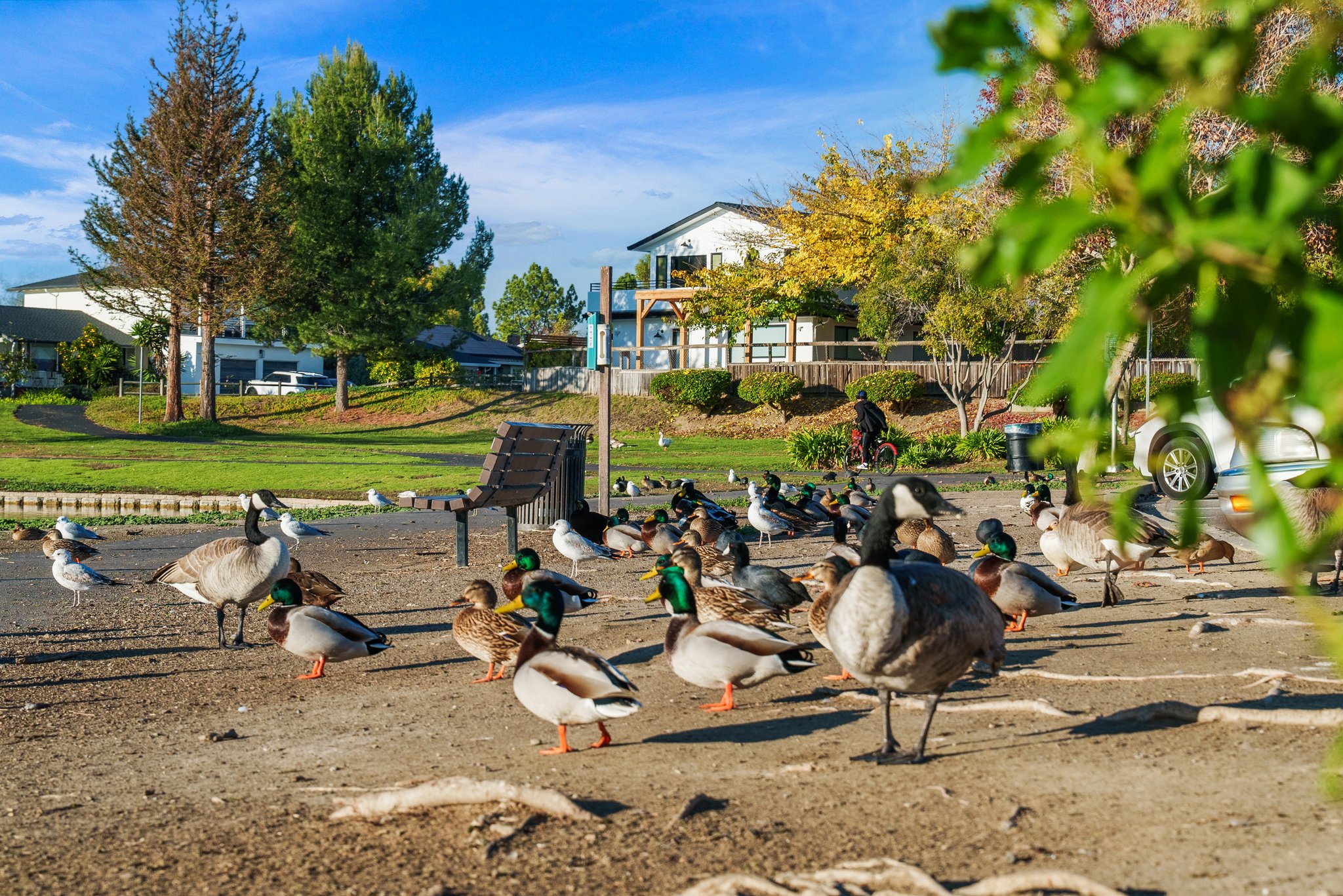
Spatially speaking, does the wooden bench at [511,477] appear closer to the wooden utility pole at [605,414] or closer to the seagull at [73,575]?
the wooden utility pole at [605,414]

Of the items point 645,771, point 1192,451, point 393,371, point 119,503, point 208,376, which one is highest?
point 393,371

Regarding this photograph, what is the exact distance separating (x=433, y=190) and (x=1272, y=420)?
162 feet

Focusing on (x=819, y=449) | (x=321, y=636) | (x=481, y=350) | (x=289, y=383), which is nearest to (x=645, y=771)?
(x=321, y=636)

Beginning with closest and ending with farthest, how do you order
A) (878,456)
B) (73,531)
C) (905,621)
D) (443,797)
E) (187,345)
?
(443,797) → (905,621) → (73,531) → (878,456) → (187,345)

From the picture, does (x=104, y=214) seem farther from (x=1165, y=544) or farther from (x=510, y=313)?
(x=510, y=313)

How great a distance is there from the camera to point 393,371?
2382 inches

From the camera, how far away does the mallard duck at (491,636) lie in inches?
269

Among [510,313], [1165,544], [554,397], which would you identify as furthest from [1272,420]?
[510,313]

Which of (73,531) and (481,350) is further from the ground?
(481,350)

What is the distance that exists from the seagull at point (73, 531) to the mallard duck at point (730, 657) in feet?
33.1

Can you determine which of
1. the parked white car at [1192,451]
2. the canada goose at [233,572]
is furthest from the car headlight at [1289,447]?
the canada goose at [233,572]

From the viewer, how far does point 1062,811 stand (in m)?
4.05

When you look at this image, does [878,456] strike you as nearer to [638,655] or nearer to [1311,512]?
[1311,512]

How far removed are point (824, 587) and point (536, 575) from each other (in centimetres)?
231
